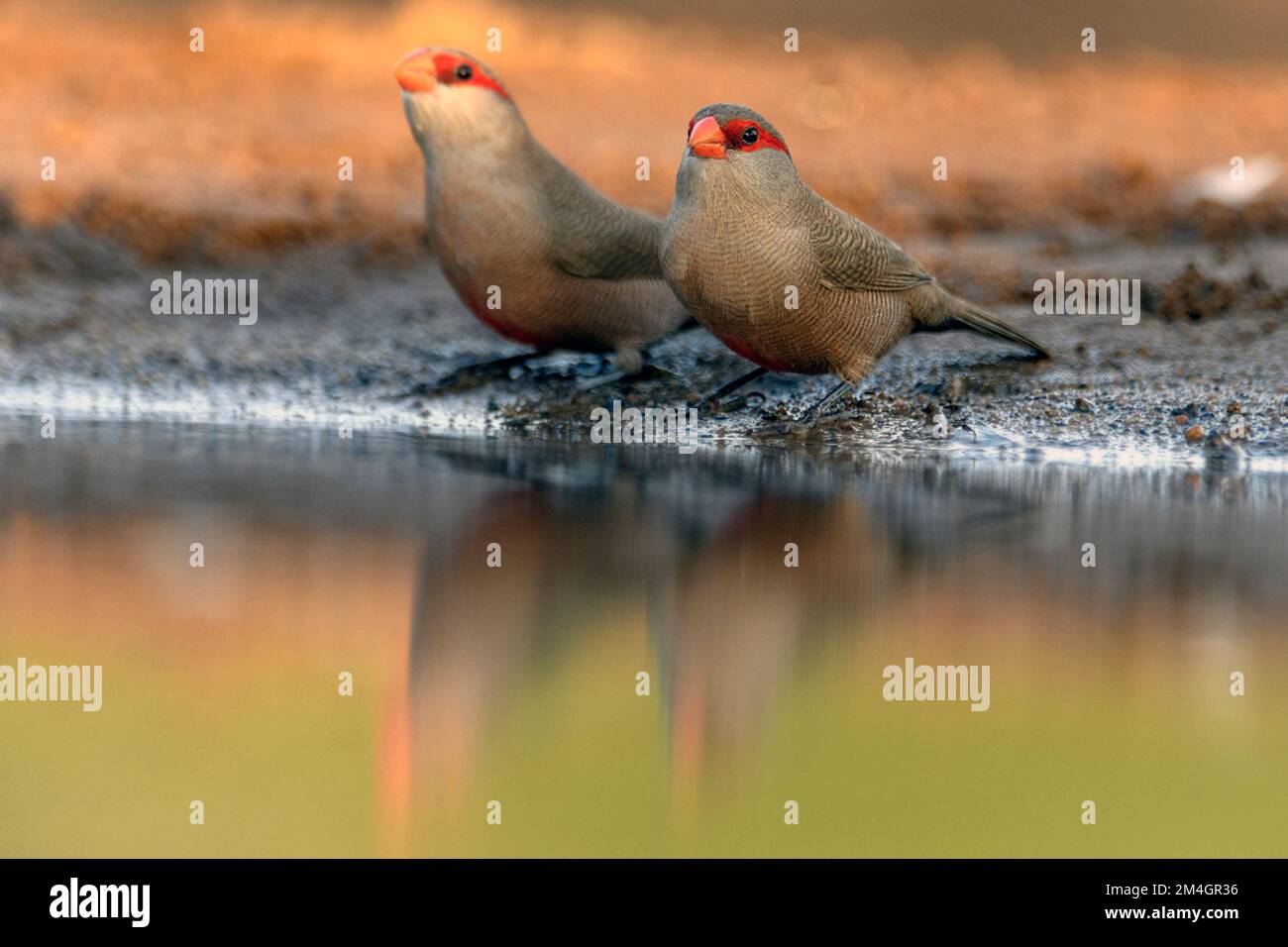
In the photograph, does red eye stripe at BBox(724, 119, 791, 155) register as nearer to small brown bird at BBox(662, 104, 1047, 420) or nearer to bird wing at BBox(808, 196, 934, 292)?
small brown bird at BBox(662, 104, 1047, 420)

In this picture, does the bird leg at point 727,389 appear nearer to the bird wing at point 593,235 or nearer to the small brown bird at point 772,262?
the small brown bird at point 772,262

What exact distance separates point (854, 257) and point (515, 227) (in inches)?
58.6

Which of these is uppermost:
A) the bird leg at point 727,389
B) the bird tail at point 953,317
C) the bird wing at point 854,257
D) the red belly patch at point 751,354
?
the bird wing at point 854,257

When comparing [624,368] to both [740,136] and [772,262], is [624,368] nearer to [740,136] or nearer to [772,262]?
[772,262]

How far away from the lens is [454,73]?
7.59 meters

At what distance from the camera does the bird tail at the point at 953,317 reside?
7531mm

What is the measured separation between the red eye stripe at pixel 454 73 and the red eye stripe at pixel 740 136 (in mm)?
1335

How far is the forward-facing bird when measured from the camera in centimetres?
758

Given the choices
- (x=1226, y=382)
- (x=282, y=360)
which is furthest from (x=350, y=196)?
(x=1226, y=382)
